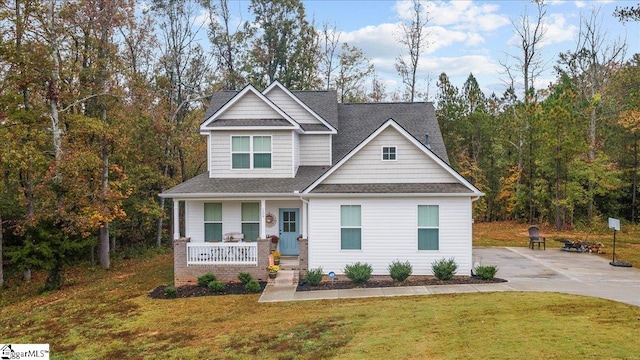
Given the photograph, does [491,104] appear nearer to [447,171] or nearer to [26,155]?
[447,171]

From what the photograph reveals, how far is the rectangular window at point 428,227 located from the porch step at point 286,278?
455cm

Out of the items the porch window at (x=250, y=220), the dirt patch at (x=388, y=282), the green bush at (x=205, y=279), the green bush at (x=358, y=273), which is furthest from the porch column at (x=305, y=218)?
the green bush at (x=205, y=279)

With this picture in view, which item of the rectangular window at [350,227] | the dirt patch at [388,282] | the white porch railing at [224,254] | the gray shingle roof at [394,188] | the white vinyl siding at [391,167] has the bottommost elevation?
the dirt patch at [388,282]

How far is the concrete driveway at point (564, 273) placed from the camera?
536 inches

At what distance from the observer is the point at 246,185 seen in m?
18.3

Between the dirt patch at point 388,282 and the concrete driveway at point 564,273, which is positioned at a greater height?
the concrete driveway at point 564,273

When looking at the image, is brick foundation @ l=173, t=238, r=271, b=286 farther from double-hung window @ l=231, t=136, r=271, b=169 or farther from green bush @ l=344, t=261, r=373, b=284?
double-hung window @ l=231, t=136, r=271, b=169

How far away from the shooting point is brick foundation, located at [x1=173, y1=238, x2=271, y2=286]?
16703 millimetres

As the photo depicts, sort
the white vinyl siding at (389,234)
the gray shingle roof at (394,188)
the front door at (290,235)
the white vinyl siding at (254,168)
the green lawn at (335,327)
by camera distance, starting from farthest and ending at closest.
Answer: the white vinyl siding at (254,168) < the front door at (290,235) < the white vinyl siding at (389,234) < the gray shingle roof at (394,188) < the green lawn at (335,327)

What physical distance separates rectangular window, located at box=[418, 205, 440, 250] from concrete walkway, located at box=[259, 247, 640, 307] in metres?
1.62

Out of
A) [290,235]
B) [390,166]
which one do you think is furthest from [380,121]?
[290,235]

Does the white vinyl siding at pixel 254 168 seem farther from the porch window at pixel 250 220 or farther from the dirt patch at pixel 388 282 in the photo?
the dirt patch at pixel 388 282

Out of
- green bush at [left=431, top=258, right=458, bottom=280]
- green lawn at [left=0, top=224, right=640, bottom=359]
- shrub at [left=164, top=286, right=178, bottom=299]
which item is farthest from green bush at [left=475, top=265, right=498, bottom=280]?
shrub at [left=164, top=286, right=178, bottom=299]

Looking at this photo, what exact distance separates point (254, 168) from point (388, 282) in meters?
7.33
